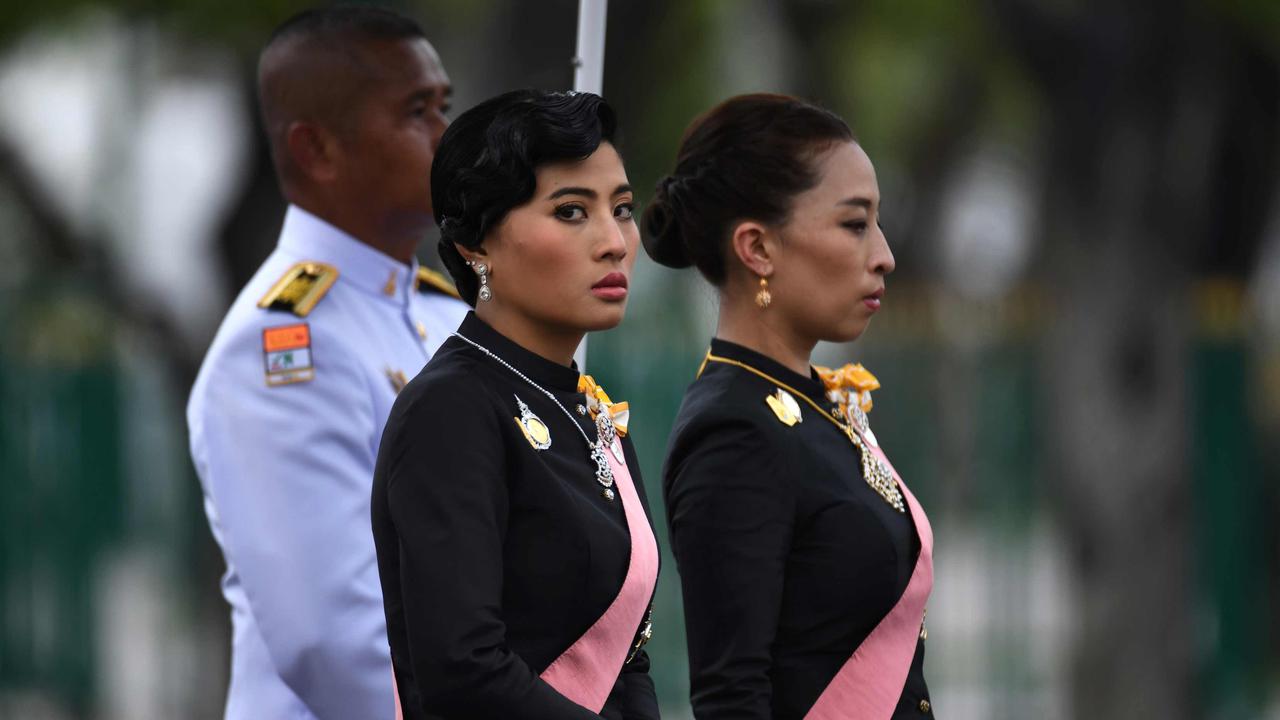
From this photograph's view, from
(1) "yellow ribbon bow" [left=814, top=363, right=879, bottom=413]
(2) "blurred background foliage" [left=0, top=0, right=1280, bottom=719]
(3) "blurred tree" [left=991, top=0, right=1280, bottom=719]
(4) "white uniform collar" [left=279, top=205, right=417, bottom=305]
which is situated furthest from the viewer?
(2) "blurred background foliage" [left=0, top=0, right=1280, bottom=719]

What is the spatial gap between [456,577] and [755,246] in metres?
1.07

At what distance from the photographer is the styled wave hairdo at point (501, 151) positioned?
2951 mm

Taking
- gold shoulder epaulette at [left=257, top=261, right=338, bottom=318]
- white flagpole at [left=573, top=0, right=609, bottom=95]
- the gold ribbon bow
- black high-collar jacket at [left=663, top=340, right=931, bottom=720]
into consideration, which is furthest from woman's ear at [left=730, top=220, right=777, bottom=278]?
gold shoulder epaulette at [left=257, top=261, right=338, bottom=318]

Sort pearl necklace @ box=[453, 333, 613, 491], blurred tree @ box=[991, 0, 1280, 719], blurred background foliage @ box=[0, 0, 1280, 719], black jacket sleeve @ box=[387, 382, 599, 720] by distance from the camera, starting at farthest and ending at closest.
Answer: blurred background foliage @ box=[0, 0, 1280, 719], blurred tree @ box=[991, 0, 1280, 719], pearl necklace @ box=[453, 333, 613, 491], black jacket sleeve @ box=[387, 382, 599, 720]

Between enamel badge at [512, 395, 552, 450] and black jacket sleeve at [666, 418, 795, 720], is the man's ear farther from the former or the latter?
enamel badge at [512, 395, 552, 450]

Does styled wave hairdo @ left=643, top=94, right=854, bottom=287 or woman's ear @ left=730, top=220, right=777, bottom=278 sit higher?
styled wave hairdo @ left=643, top=94, right=854, bottom=287

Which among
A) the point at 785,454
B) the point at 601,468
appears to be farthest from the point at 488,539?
the point at 785,454

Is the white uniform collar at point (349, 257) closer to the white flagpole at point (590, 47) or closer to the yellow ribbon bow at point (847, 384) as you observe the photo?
the white flagpole at point (590, 47)

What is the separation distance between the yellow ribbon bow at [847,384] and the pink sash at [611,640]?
722 millimetres

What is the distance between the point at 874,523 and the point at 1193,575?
7.11 metres

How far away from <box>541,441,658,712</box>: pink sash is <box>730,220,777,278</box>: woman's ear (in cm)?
67

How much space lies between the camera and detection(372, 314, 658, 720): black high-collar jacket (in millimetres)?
2684

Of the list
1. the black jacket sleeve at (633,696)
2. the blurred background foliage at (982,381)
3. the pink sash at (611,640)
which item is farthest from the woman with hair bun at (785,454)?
the blurred background foliage at (982,381)

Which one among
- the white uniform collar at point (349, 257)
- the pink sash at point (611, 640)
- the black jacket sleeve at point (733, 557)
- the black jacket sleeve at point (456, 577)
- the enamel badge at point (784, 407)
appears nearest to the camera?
the black jacket sleeve at point (456, 577)
